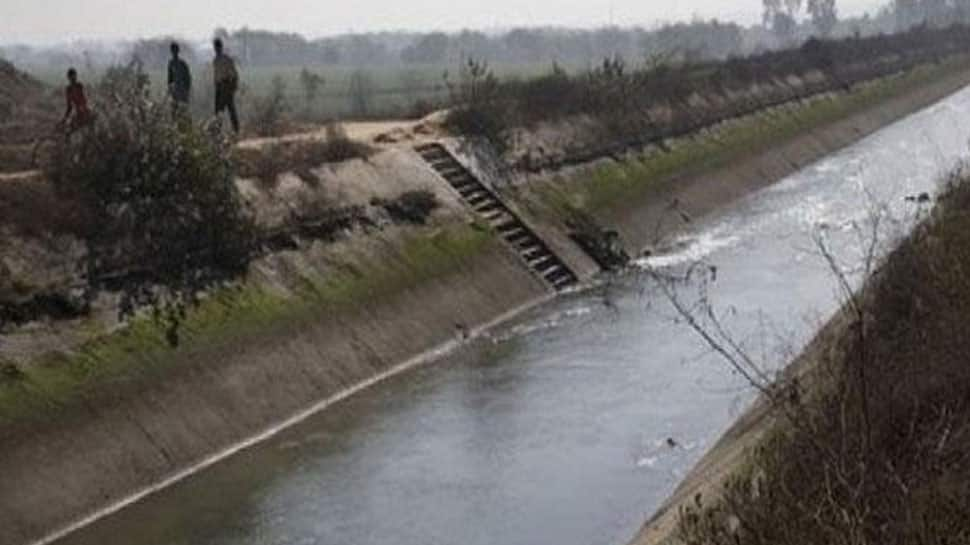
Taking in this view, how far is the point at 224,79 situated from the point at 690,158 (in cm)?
2520

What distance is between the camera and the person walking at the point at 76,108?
27.0 meters

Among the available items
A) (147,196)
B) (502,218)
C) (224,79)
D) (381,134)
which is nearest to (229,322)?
(147,196)

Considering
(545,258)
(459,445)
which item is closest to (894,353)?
(459,445)

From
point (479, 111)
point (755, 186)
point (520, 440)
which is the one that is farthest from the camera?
point (755, 186)

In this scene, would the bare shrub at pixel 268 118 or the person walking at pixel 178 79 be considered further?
the bare shrub at pixel 268 118

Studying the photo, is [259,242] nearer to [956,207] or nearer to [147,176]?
[147,176]

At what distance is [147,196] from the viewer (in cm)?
2683

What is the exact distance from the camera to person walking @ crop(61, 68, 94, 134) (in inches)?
1064

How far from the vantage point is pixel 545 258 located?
3803 centimetres

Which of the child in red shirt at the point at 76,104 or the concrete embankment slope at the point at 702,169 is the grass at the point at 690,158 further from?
the child in red shirt at the point at 76,104

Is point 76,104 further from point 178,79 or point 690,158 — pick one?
point 690,158

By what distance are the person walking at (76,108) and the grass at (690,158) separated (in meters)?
16.6

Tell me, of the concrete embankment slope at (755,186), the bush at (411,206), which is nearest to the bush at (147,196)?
the bush at (411,206)

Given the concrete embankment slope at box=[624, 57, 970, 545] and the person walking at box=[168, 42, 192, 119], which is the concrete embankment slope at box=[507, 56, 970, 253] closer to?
the concrete embankment slope at box=[624, 57, 970, 545]
